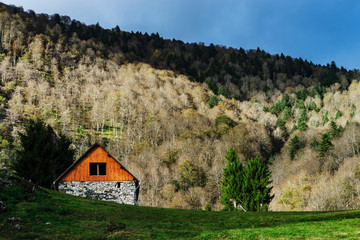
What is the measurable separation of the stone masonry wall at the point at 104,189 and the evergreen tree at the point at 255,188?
16.7 metres

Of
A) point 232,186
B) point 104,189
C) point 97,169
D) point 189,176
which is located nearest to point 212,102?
point 189,176

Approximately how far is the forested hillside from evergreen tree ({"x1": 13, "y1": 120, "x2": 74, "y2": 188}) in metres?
16.1

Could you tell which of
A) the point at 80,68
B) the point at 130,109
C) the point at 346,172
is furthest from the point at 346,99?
the point at 80,68

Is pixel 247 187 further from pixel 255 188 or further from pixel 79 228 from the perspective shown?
pixel 79 228

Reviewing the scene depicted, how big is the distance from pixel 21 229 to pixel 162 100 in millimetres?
154219

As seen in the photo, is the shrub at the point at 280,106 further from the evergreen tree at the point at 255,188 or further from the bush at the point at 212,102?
the evergreen tree at the point at 255,188

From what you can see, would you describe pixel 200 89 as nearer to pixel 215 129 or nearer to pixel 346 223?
pixel 215 129

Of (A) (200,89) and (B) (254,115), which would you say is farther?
(A) (200,89)

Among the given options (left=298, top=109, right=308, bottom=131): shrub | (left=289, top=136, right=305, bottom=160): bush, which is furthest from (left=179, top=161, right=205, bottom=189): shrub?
(left=298, top=109, right=308, bottom=131): shrub

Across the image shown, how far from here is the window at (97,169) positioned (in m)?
35.4

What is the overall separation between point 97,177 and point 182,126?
98799 millimetres

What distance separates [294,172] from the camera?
3548 inches

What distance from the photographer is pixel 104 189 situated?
3456cm

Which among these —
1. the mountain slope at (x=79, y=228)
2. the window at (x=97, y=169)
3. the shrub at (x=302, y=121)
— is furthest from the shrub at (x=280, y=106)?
the mountain slope at (x=79, y=228)
